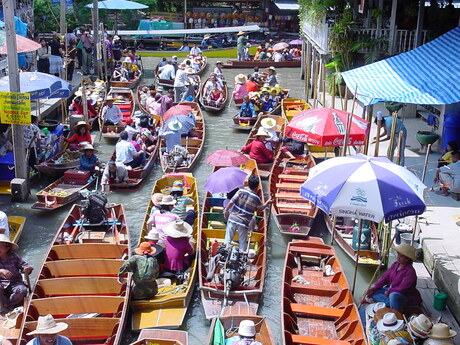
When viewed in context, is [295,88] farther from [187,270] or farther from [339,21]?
[187,270]

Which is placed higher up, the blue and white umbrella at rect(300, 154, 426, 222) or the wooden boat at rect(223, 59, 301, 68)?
the blue and white umbrella at rect(300, 154, 426, 222)

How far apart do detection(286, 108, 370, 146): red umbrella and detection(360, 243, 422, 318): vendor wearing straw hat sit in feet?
13.2

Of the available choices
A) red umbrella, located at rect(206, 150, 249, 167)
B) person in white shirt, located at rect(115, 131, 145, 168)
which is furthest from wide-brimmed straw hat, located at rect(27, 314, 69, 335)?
person in white shirt, located at rect(115, 131, 145, 168)

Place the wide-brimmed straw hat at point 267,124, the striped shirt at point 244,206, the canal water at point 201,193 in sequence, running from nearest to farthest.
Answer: the canal water at point 201,193 → the striped shirt at point 244,206 → the wide-brimmed straw hat at point 267,124

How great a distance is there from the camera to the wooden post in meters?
14.4

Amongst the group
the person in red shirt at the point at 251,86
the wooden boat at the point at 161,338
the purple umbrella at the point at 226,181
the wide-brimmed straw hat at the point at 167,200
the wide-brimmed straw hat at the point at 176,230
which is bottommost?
the wooden boat at the point at 161,338

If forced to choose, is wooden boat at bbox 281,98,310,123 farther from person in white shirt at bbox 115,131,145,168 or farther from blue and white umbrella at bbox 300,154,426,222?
blue and white umbrella at bbox 300,154,426,222

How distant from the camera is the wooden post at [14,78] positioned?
14383mm

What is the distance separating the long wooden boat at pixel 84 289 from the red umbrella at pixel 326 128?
169 inches

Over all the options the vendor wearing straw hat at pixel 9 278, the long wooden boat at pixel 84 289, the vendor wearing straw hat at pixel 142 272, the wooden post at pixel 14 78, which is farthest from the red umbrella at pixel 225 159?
the vendor wearing straw hat at pixel 9 278

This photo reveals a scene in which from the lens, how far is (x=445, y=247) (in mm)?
11969

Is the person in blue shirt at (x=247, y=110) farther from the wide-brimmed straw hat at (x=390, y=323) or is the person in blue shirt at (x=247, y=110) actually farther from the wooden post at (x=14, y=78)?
the wide-brimmed straw hat at (x=390, y=323)

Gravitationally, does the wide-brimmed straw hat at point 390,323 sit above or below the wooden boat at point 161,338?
above

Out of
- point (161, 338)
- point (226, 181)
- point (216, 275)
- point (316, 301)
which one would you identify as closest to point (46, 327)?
point (161, 338)
